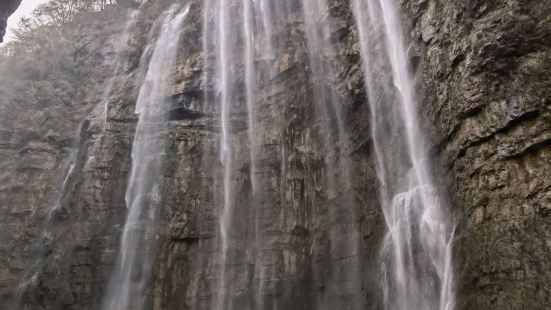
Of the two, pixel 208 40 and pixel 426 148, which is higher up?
pixel 208 40

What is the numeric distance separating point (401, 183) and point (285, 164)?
452 cm

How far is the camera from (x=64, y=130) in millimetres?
18656

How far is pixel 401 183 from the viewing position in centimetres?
1173

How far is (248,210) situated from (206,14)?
994 cm

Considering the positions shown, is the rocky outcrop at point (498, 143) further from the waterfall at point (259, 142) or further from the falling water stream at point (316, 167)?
the waterfall at point (259, 142)

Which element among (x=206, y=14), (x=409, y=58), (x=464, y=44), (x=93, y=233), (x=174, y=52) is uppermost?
(x=206, y=14)

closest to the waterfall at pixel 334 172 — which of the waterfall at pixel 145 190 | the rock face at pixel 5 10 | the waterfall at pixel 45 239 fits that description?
the waterfall at pixel 145 190

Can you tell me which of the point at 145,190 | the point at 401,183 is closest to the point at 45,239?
the point at 145,190

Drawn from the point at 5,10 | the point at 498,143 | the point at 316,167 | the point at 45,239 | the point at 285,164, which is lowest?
the point at 45,239

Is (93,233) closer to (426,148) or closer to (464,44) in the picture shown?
(426,148)

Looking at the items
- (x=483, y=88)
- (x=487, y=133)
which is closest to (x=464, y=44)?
(x=483, y=88)

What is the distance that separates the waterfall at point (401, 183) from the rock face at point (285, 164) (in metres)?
0.46

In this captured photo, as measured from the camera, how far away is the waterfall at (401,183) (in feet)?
31.8

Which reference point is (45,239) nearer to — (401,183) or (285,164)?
(285,164)
